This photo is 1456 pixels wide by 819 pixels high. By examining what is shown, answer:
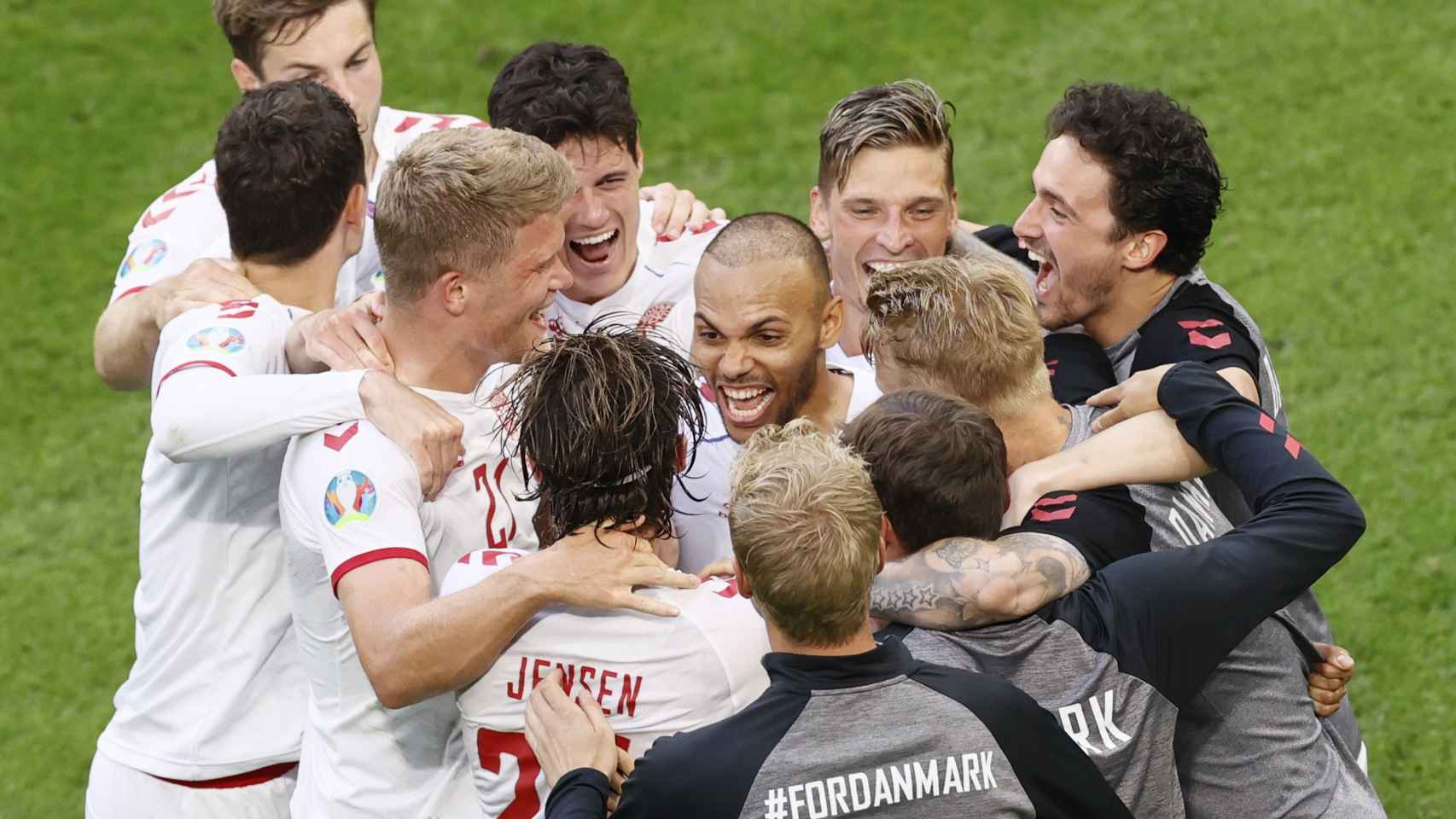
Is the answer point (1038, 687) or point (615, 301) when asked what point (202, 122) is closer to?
point (615, 301)

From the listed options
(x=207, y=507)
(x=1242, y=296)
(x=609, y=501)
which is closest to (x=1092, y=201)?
(x=609, y=501)

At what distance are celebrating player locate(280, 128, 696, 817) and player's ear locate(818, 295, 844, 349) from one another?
809mm

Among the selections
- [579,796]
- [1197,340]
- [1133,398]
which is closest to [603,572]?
[579,796]

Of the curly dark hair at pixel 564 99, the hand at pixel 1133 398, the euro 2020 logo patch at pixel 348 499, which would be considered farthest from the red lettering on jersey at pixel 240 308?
the hand at pixel 1133 398

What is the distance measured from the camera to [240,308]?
392 centimetres

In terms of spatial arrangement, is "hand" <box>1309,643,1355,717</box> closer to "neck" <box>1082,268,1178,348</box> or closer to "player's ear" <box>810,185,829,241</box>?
"neck" <box>1082,268,1178,348</box>

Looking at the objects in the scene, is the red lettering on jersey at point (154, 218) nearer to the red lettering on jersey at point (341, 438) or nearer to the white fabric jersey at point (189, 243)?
the white fabric jersey at point (189, 243)

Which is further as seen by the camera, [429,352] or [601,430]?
[429,352]

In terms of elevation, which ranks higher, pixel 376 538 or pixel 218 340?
pixel 218 340

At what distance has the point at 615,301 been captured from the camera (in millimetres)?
4910

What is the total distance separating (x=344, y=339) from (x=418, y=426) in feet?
1.47

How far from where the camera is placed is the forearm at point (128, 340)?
4.30 metres

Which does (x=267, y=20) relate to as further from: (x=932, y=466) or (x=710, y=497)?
(x=932, y=466)

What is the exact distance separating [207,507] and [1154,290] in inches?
98.2
